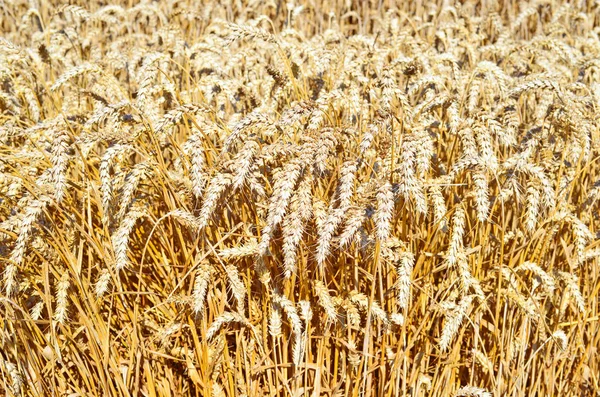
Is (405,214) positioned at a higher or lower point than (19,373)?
higher

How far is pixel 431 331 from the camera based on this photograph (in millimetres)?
2469

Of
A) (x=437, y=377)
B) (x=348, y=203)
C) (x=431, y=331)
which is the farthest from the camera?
(x=431, y=331)

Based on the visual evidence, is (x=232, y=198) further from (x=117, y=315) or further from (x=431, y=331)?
(x=431, y=331)

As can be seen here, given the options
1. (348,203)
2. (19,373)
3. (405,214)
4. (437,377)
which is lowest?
(437,377)

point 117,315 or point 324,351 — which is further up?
point 117,315

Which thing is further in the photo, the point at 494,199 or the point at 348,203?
the point at 494,199

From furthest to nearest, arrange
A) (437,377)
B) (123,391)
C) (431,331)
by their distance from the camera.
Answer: (431,331) < (437,377) < (123,391)

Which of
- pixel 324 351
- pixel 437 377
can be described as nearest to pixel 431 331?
pixel 437 377

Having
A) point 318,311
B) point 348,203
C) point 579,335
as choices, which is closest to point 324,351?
point 318,311

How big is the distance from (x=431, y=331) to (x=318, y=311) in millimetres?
461

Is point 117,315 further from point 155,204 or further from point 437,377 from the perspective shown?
point 437,377

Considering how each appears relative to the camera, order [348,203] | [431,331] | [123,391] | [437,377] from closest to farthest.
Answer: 1. [348,203]
2. [123,391]
3. [437,377]
4. [431,331]

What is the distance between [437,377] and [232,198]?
3.11 feet

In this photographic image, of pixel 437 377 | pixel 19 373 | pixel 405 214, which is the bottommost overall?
pixel 437 377
